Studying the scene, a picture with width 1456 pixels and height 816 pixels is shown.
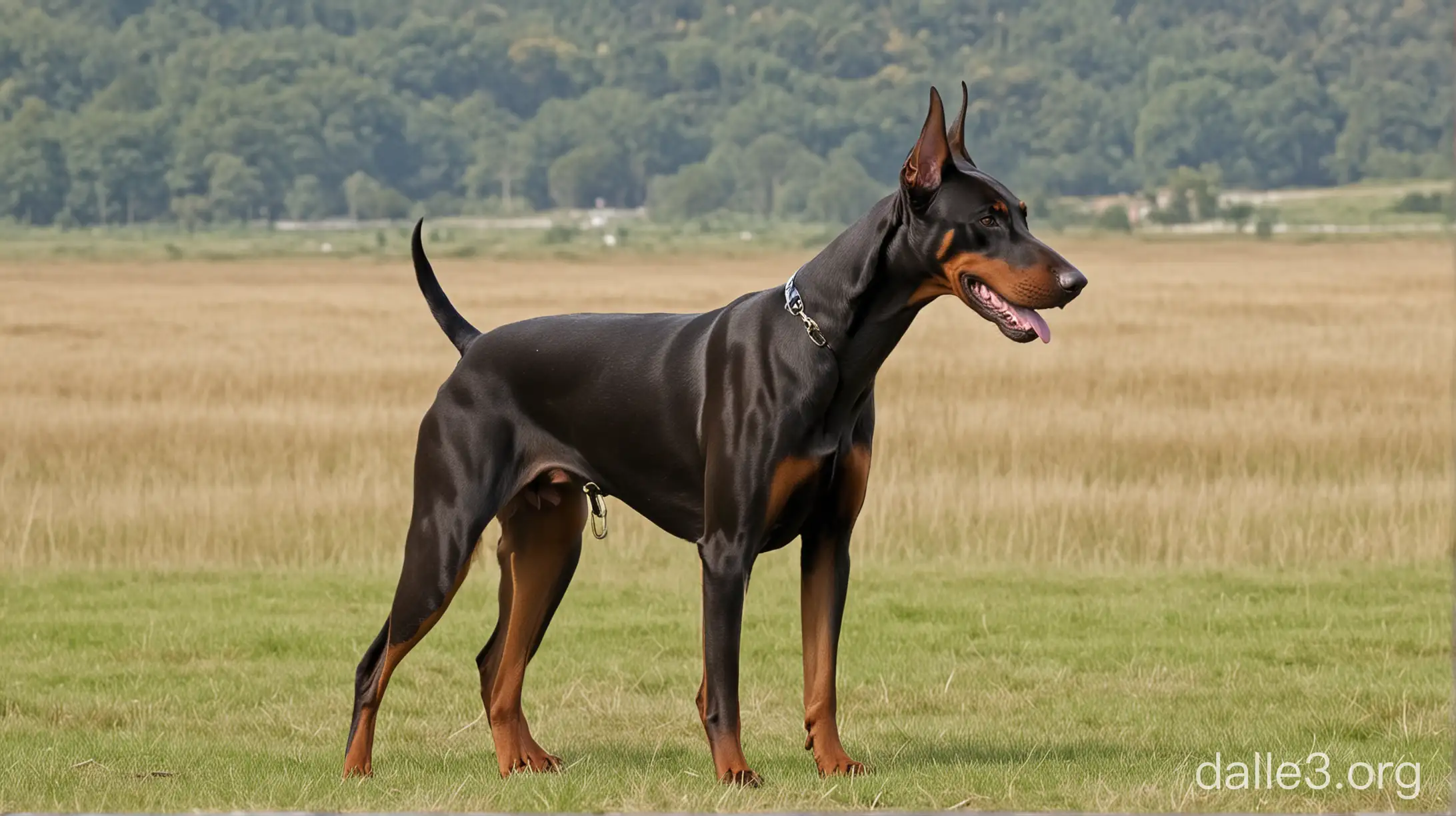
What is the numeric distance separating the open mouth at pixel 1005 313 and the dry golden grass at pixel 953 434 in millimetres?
7451

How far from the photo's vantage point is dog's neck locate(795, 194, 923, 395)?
6875 mm

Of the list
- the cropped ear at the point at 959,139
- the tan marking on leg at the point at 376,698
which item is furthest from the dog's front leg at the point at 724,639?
the cropped ear at the point at 959,139

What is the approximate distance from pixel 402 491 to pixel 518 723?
8.64 meters

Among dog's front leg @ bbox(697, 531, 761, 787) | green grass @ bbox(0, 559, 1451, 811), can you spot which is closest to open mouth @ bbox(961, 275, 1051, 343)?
dog's front leg @ bbox(697, 531, 761, 787)

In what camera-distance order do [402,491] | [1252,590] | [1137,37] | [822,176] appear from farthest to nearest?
[1137,37] < [822,176] < [402,491] < [1252,590]

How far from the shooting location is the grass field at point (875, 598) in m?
7.71

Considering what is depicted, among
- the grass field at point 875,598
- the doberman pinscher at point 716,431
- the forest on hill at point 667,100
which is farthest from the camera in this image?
the forest on hill at point 667,100

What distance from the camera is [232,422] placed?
20328mm

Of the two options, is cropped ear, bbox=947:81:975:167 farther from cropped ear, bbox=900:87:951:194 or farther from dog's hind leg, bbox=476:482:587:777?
dog's hind leg, bbox=476:482:587:777

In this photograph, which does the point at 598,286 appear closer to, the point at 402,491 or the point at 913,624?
the point at 402,491

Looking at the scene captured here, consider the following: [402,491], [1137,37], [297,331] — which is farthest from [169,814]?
[1137,37]

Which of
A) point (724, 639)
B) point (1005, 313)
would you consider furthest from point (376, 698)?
point (1005, 313)

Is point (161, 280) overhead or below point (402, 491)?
below

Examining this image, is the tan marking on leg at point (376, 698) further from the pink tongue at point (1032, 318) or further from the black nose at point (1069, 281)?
the black nose at point (1069, 281)
